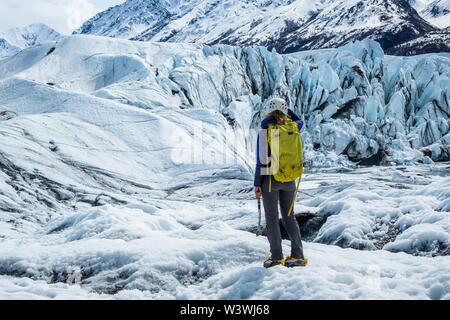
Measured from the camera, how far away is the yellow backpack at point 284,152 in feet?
9.93

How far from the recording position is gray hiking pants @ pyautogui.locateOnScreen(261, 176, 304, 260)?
10.3ft

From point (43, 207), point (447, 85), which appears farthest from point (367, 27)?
point (43, 207)

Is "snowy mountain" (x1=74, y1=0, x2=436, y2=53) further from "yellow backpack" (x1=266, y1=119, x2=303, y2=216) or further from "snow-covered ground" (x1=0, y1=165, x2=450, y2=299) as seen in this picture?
"yellow backpack" (x1=266, y1=119, x2=303, y2=216)

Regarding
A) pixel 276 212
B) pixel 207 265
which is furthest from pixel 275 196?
pixel 207 265

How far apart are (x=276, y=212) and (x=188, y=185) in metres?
6.89

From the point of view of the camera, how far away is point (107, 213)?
5223 mm

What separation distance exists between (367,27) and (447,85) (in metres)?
75.3

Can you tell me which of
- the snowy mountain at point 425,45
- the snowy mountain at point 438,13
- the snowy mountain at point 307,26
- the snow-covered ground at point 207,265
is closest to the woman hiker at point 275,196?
the snow-covered ground at point 207,265

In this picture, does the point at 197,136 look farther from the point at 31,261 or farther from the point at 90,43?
the point at 90,43

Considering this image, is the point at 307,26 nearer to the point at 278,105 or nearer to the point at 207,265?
the point at 278,105

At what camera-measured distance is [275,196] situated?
3.14 m

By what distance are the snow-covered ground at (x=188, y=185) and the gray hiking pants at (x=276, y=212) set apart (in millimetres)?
239

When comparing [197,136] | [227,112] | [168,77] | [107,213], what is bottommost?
[107,213]

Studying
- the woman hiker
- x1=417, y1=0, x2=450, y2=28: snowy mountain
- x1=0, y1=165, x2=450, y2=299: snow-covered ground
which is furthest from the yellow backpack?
x1=417, y1=0, x2=450, y2=28: snowy mountain
